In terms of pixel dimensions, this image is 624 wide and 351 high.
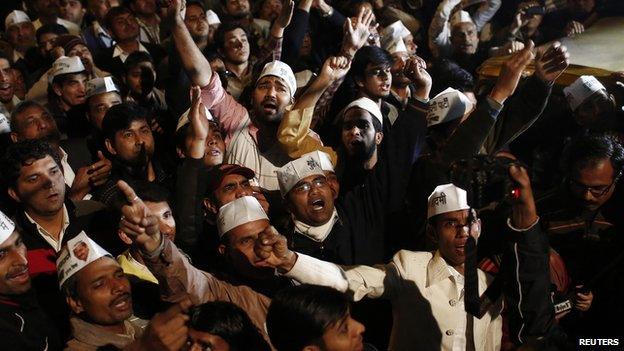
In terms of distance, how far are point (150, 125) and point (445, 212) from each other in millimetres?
2421

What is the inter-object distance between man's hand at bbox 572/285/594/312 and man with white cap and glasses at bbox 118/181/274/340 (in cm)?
143

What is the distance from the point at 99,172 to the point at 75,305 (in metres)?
1.36

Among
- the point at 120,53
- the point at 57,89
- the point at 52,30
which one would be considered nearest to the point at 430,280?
the point at 57,89

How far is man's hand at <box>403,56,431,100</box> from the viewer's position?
181 inches

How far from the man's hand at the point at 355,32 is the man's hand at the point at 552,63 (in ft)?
3.85

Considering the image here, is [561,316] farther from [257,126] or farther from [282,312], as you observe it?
[257,126]

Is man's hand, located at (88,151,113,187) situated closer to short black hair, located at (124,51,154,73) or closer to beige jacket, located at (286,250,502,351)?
short black hair, located at (124,51,154,73)

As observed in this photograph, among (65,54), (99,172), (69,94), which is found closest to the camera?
(99,172)

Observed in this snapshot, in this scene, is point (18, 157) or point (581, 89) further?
point (581, 89)

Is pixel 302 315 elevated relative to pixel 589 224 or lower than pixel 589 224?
elevated

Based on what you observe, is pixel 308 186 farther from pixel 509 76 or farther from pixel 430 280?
pixel 509 76

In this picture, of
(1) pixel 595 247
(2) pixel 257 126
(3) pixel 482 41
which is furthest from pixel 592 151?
(3) pixel 482 41

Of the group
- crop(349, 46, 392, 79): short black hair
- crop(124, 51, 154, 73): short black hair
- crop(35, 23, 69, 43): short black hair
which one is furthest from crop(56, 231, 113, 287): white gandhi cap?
crop(35, 23, 69, 43): short black hair

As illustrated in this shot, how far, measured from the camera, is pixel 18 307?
370cm
